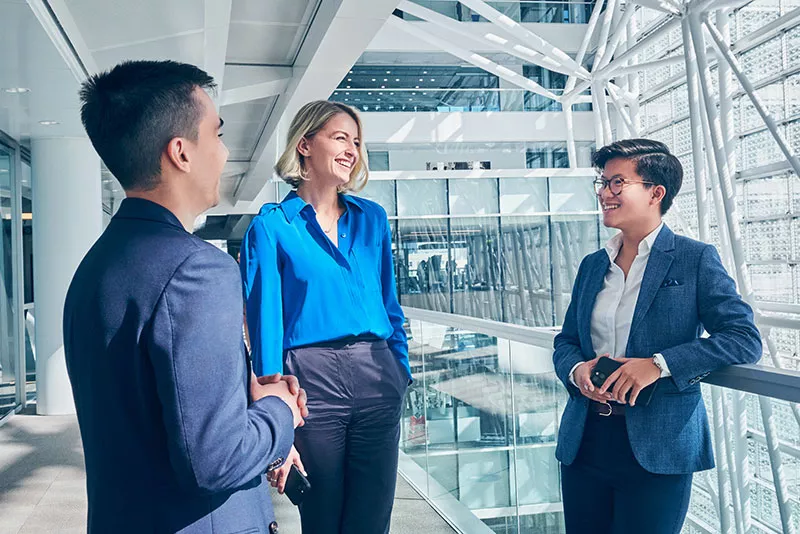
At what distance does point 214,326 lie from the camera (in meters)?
1.38

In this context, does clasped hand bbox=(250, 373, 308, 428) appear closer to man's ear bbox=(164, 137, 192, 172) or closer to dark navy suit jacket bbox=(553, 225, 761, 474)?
man's ear bbox=(164, 137, 192, 172)

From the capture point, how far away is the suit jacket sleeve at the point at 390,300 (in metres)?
2.78

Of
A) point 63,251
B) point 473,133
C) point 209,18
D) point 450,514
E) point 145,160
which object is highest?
point 473,133

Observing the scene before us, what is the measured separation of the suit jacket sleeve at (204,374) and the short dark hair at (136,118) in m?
0.26

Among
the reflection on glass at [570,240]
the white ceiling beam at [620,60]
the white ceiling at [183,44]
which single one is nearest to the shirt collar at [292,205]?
the white ceiling at [183,44]

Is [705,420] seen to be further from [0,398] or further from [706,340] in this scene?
[0,398]

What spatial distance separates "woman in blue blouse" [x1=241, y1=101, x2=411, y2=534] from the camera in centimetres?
254

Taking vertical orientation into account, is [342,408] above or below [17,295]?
below

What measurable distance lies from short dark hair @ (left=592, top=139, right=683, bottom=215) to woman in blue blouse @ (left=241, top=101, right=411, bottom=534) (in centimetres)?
98

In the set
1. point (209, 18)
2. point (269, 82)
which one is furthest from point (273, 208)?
point (269, 82)

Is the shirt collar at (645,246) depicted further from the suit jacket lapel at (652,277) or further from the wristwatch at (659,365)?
the wristwatch at (659,365)

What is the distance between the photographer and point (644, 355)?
8.13 ft

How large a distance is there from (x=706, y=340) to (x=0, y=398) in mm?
9796

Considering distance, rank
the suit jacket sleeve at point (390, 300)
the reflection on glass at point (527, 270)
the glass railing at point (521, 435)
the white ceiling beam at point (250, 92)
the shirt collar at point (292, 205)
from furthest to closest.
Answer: the reflection on glass at point (527, 270) → the white ceiling beam at point (250, 92) → the suit jacket sleeve at point (390, 300) → the shirt collar at point (292, 205) → the glass railing at point (521, 435)
